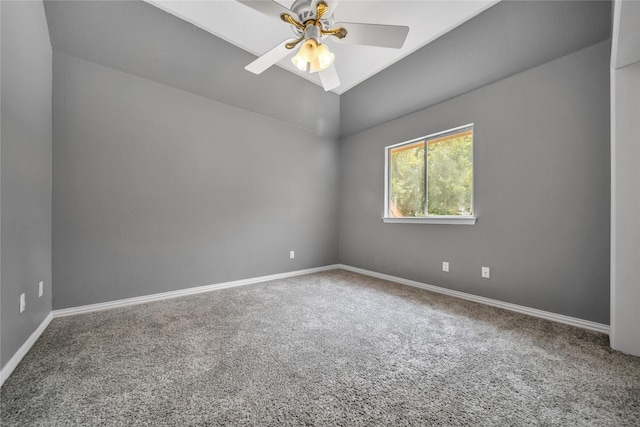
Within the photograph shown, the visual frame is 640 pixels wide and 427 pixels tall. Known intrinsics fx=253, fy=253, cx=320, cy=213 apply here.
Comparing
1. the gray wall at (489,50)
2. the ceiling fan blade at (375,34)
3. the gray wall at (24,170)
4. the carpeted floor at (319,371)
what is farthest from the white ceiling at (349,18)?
the carpeted floor at (319,371)

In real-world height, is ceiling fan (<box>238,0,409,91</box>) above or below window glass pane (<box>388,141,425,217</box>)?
above

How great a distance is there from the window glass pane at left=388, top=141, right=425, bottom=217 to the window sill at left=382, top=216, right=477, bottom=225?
0.17 m

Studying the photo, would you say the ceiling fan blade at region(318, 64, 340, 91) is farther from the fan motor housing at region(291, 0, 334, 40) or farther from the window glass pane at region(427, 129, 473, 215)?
the window glass pane at region(427, 129, 473, 215)

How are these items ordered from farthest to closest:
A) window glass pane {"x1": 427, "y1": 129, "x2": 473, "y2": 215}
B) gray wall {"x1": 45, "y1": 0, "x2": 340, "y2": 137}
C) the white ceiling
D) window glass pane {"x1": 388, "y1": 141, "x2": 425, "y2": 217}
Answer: window glass pane {"x1": 388, "y1": 141, "x2": 425, "y2": 217}, window glass pane {"x1": 427, "y1": 129, "x2": 473, "y2": 215}, the white ceiling, gray wall {"x1": 45, "y1": 0, "x2": 340, "y2": 137}

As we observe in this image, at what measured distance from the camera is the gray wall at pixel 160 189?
89.5 inches

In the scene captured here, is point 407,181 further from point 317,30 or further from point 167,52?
point 167,52

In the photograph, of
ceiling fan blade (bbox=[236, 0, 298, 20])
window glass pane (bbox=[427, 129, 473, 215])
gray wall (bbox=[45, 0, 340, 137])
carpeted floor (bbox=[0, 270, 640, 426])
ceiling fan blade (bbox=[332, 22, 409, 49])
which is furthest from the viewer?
window glass pane (bbox=[427, 129, 473, 215])

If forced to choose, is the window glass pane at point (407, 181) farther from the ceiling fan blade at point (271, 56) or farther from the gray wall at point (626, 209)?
the ceiling fan blade at point (271, 56)

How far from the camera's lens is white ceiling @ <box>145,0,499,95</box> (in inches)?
86.2

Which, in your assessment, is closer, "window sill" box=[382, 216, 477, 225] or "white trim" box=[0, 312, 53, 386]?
"white trim" box=[0, 312, 53, 386]

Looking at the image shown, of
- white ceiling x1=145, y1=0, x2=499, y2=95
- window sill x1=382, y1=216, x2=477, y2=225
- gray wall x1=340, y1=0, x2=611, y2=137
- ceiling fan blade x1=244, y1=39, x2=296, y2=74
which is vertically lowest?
window sill x1=382, y1=216, x2=477, y2=225

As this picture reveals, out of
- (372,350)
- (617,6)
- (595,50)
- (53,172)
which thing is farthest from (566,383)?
(53,172)

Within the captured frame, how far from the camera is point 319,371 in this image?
1.45 m

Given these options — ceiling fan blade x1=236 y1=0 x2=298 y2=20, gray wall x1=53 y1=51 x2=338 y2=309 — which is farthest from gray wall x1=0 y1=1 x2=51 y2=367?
ceiling fan blade x1=236 y1=0 x2=298 y2=20
